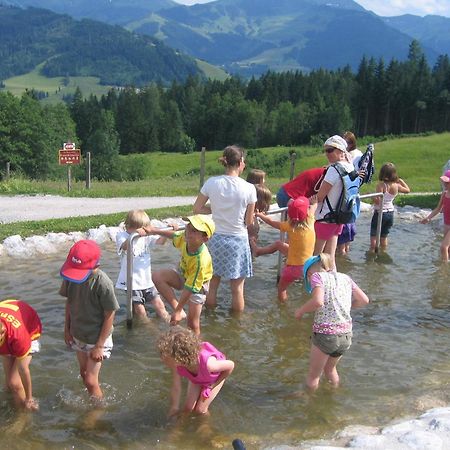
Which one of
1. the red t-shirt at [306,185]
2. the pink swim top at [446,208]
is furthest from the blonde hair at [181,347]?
the pink swim top at [446,208]

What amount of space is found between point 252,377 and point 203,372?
1.24 metres

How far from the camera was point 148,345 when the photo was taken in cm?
678

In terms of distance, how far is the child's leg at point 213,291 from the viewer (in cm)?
762

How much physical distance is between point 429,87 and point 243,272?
99500mm

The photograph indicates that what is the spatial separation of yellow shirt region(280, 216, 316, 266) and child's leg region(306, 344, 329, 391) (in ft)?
7.15

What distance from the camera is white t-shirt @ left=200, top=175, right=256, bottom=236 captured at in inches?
271

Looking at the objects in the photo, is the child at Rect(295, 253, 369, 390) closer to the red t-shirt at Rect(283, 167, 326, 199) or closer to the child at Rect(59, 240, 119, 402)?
the child at Rect(59, 240, 119, 402)

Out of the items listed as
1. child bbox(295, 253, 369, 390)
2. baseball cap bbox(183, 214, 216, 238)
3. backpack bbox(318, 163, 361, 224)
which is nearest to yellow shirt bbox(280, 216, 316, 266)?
backpack bbox(318, 163, 361, 224)

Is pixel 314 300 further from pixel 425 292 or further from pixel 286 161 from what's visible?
pixel 286 161

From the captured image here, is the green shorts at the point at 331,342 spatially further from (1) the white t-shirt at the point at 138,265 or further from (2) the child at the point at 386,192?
(2) the child at the point at 386,192

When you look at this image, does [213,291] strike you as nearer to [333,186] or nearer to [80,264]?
[333,186]

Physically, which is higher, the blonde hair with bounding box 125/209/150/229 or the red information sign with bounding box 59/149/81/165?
the blonde hair with bounding box 125/209/150/229

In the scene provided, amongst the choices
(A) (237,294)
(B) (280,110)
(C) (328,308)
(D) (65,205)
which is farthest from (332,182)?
(B) (280,110)

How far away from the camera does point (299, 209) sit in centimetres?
737
